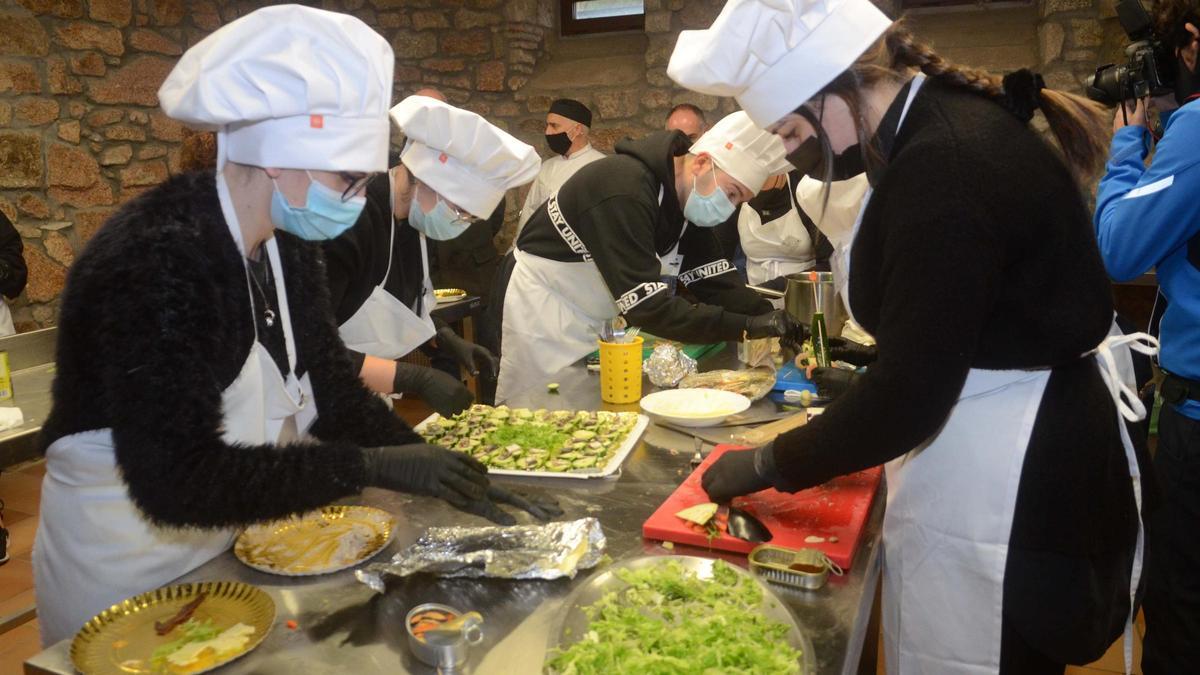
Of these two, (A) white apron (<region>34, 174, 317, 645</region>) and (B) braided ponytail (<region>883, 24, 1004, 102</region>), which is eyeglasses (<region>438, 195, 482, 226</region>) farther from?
(B) braided ponytail (<region>883, 24, 1004, 102</region>)

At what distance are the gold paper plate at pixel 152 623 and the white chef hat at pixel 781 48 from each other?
1.10 m

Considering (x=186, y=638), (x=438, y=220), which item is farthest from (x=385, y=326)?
(x=186, y=638)

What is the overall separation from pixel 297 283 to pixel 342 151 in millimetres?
356

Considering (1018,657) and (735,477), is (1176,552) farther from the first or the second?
(735,477)

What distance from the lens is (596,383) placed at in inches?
101

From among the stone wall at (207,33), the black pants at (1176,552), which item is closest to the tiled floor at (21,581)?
the black pants at (1176,552)

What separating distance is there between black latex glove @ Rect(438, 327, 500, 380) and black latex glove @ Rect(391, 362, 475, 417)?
616 millimetres

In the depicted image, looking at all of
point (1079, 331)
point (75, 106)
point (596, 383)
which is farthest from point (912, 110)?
point (75, 106)

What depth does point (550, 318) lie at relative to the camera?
295cm

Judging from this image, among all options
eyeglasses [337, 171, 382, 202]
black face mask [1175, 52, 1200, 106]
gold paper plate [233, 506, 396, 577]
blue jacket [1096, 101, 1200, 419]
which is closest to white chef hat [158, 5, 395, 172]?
eyeglasses [337, 171, 382, 202]

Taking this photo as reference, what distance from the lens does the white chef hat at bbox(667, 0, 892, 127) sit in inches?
50.3

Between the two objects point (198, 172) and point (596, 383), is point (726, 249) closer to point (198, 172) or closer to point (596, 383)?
point (596, 383)

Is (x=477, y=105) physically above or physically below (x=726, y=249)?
above

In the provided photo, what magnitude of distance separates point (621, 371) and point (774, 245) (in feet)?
7.55
